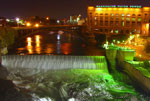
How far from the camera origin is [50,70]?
20.1 metres

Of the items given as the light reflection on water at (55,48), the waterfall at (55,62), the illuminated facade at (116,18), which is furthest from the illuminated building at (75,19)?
the waterfall at (55,62)

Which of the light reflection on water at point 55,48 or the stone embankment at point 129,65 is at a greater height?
the light reflection on water at point 55,48

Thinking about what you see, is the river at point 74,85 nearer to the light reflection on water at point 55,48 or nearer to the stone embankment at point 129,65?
the stone embankment at point 129,65

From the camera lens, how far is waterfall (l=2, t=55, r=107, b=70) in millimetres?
20250

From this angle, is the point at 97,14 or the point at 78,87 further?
the point at 97,14

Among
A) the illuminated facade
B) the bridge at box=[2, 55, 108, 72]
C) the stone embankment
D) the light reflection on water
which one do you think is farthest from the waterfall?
the illuminated facade

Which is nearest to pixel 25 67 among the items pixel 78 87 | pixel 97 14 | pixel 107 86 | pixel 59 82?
pixel 59 82

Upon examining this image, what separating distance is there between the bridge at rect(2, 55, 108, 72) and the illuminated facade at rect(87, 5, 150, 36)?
54.9 m

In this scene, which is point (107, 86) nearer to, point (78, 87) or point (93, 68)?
point (78, 87)

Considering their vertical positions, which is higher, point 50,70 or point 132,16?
point 132,16

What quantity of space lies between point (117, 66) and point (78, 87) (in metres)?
6.38

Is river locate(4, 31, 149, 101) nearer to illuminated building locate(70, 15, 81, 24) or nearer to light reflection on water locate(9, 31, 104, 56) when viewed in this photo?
light reflection on water locate(9, 31, 104, 56)

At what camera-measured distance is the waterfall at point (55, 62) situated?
66.4 ft

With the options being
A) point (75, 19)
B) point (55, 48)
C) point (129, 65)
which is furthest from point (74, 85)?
point (75, 19)
